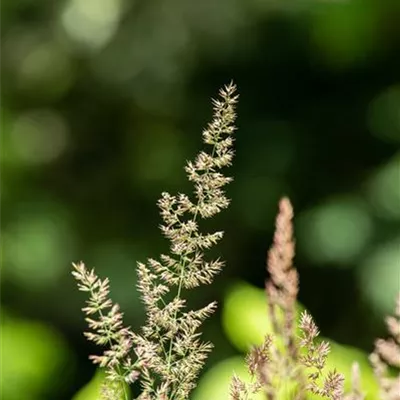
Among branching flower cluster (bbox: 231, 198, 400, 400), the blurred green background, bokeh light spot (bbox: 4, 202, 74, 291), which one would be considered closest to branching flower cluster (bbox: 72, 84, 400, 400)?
branching flower cluster (bbox: 231, 198, 400, 400)

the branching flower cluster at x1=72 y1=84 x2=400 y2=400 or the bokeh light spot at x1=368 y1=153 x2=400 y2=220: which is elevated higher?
the branching flower cluster at x1=72 y1=84 x2=400 y2=400

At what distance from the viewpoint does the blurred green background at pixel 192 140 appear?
86.4 inches

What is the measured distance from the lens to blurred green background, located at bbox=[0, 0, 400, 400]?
219cm

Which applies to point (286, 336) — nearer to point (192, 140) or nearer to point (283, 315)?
point (283, 315)

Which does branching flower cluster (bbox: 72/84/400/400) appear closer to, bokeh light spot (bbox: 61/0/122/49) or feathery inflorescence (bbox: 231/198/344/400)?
feathery inflorescence (bbox: 231/198/344/400)

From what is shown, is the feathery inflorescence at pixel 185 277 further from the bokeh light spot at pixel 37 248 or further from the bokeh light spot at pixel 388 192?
the bokeh light spot at pixel 37 248

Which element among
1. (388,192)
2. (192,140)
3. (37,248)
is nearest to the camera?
(388,192)

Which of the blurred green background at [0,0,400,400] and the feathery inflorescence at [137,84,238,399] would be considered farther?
the blurred green background at [0,0,400,400]

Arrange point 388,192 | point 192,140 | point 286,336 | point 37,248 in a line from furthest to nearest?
point 192,140 → point 37,248 → point 388,192 → point 286,336

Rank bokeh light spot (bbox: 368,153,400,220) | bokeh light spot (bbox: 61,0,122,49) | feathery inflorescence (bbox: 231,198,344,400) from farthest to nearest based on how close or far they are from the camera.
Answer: bokeh light spot (bbox: 61,0,122,49)
bokeh light spot (bbox: 368,153,400,220)
feathery inflorescence (bbox: 231,198,344,400)

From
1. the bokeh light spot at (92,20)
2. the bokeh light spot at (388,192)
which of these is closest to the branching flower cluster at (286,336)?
the bokeh light spot at (388,192)

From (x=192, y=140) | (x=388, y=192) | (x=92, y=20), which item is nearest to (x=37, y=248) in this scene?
(x=192, y=140)

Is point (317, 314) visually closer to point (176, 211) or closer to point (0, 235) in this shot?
point (0, 235)

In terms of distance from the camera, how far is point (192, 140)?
2441mm
